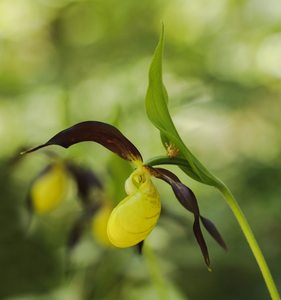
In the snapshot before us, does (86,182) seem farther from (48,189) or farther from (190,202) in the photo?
(190,202)

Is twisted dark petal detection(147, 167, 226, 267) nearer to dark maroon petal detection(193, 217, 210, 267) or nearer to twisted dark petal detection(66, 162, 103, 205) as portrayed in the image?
dark maroon petal detection(193, 217, 210, 267)

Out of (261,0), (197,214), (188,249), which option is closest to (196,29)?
(261,0)

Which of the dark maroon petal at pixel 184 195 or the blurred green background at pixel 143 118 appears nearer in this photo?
the dark maroon petal at pixel 184 195

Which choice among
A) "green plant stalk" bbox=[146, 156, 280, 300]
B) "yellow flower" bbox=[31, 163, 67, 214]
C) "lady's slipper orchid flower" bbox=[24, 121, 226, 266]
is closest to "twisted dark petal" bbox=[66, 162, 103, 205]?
"yellow flower" bbox=[31, 163, 67, 214]

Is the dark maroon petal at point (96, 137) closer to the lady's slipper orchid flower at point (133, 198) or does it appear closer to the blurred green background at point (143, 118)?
the lady's slipper orchid flower at point (133, 198)

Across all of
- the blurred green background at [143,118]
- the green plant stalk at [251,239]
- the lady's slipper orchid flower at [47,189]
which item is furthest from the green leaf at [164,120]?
the lady's slipper orchid flower at [47,189]

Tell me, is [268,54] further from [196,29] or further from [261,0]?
[196,29]
